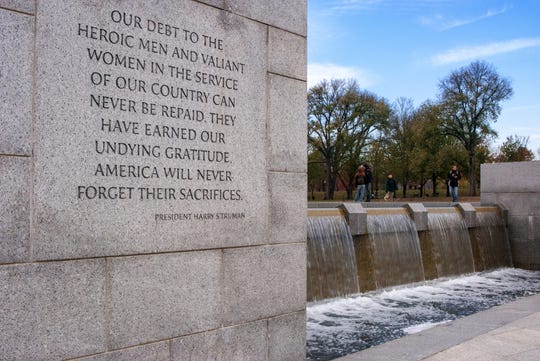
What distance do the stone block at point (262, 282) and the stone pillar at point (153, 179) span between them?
0.02 metres

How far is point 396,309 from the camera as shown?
38.5 ft

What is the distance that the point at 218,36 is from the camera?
5602mm

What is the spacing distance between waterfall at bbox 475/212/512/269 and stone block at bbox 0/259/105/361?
54.6ft

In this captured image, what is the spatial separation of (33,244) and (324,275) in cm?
873

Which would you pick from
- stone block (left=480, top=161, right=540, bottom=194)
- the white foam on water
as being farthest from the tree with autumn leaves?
the white foam on water

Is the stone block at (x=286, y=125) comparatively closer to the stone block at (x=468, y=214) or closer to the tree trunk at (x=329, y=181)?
the stone block at (x=468, y=214)

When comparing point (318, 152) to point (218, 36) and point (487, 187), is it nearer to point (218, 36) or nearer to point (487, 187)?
point (487, 187)

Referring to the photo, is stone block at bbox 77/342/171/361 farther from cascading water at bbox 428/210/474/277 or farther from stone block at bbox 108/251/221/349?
cascading water at bbox 428/210/474/277

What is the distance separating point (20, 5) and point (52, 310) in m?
2.52

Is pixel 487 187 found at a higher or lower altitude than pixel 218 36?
lower

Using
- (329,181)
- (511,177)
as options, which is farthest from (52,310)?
(329,181)

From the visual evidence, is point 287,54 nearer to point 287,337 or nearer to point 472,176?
point 287,337

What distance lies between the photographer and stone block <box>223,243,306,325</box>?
18.7 feet

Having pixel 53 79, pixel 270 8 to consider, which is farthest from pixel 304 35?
pixel 53 79
